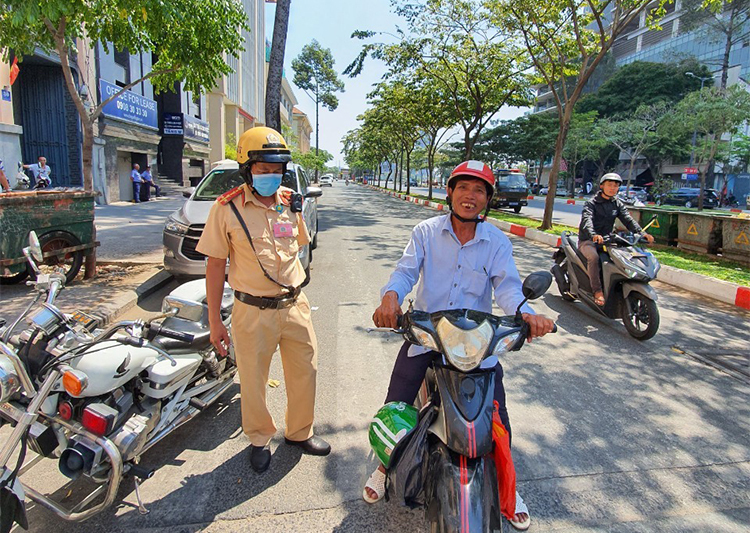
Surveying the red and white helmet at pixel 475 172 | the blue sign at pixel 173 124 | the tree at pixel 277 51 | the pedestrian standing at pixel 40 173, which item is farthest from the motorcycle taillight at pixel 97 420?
the blue sign at pixel 173 124

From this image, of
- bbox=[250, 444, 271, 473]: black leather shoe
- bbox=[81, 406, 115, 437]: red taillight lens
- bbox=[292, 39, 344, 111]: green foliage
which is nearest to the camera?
bbox=[81, 406, 115, 437]: red taillight lens

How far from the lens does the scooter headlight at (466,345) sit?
1815mm

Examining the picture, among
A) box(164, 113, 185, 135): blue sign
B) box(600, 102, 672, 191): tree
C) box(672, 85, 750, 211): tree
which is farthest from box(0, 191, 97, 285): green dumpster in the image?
box(600, 102, 672, 191): tree

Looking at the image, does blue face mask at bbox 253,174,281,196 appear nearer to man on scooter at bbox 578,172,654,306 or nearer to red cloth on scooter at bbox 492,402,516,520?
red cloth on scooter at bbox 492,402,516,520

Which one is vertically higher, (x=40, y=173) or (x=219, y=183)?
(x=40, y=173)

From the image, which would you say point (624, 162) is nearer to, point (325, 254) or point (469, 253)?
point (325, 254)

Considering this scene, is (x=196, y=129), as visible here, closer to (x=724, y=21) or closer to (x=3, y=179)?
(x=3, y=179)

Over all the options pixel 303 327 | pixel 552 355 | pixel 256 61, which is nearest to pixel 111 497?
pixel 303 327

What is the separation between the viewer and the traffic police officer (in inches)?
98.5

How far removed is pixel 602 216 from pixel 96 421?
559 cm

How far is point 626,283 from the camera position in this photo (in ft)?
16.8

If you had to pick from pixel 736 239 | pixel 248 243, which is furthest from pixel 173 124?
pixel 248 243

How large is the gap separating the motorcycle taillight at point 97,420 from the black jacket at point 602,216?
206 inches

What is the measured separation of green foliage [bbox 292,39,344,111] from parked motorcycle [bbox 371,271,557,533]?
60.9m
